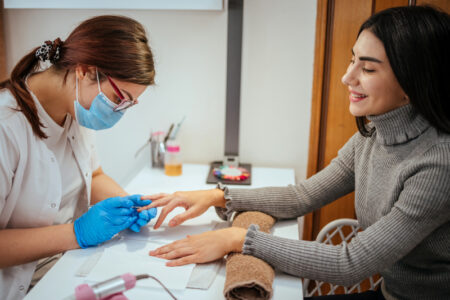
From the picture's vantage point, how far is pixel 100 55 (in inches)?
42.9

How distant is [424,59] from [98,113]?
927 millimetres

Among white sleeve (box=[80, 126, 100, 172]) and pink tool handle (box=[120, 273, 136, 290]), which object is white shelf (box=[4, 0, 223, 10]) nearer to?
white sleeve (box=[80, 126, 100, 172])

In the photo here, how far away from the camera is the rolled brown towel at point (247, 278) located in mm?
854

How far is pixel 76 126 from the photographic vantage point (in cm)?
133

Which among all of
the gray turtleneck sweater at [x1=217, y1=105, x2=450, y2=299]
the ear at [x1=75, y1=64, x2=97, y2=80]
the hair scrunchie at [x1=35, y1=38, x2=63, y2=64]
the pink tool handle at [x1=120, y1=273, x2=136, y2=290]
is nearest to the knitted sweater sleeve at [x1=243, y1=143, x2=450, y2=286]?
the gray turtleneck sweater at [x1=217, y1=105, x2=450, y2=299]

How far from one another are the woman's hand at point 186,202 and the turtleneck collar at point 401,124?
0.56 meters

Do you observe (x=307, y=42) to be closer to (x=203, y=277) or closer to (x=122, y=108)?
(x=122, y=108)

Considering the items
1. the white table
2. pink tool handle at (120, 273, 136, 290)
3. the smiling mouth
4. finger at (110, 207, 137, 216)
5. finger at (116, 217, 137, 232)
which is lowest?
the white table

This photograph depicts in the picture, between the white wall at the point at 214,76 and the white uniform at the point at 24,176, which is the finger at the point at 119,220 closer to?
the white uniform at the point at 24,176

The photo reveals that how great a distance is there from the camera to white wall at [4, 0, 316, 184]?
178cm

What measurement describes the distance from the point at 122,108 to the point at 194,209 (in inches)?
15.8

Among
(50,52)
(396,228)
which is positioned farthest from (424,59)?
(50,52)

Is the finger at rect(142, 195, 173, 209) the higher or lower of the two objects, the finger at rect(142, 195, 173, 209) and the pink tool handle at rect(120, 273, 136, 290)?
the lower

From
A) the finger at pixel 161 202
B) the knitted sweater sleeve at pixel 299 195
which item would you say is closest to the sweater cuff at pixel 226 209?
the knitted sweater sleeve at pixel 299 195
